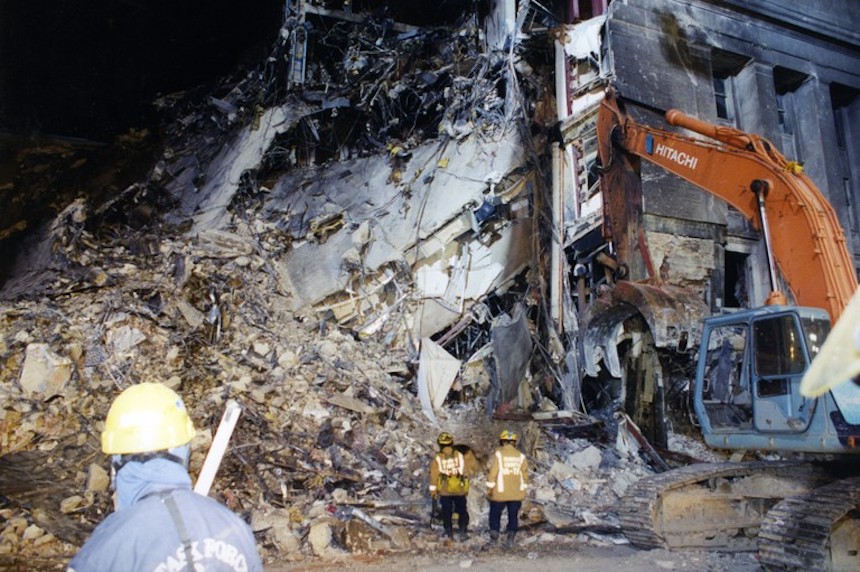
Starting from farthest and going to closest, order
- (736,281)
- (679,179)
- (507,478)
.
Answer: (736,281)
(679,179)
(507,478)

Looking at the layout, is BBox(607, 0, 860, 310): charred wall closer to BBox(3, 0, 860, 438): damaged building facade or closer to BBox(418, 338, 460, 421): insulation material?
BBox(3, 0, 860, 438): damaged building facade

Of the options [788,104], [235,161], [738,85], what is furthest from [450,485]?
[788,104]

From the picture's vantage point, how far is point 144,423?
1.68 metres

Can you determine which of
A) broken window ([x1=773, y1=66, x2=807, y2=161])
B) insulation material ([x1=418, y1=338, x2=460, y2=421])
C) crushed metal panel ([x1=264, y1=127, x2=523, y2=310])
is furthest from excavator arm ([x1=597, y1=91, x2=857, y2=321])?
broken window ([x1=773, y1=66, x2=807, y2=161])

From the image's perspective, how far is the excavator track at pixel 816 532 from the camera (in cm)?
438

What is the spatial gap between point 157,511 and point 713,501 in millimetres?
5659

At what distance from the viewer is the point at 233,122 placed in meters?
13.2

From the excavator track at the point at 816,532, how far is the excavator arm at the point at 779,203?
1.47 m

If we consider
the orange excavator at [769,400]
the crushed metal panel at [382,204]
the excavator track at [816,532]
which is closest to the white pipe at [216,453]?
the orange excavator at [769,400]

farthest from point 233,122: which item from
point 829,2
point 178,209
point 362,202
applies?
point 829,2

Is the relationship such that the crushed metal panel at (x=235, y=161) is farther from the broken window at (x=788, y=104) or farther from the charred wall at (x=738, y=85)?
the broken window at (x=788, y=104)

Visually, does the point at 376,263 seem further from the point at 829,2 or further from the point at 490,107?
the point at 829,2

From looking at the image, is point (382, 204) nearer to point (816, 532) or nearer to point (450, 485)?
point (450, 485)

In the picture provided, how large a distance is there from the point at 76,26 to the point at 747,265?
53.7 ft
